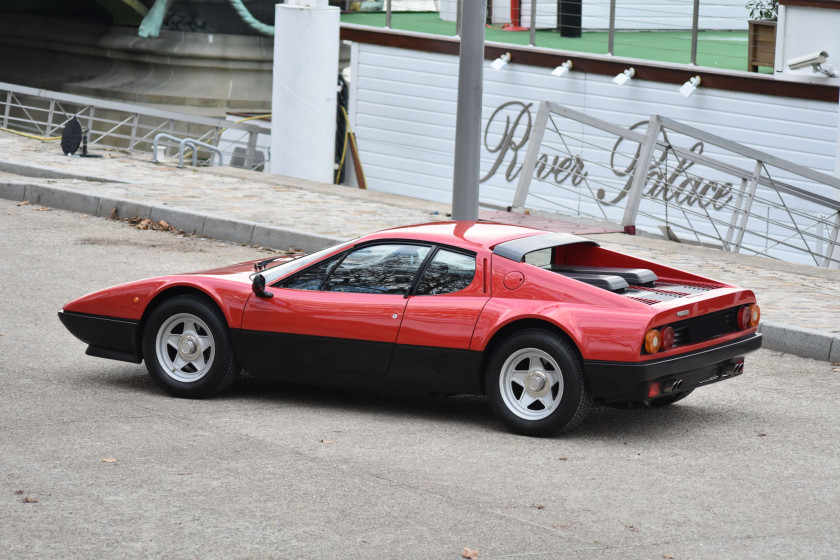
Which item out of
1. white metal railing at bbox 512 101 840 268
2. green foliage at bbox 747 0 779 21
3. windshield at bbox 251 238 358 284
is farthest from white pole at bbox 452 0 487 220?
green foliage at bbox 747 0 779 21

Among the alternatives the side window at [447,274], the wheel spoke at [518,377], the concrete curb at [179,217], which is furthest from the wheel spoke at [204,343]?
the concrete curb at [179,217]

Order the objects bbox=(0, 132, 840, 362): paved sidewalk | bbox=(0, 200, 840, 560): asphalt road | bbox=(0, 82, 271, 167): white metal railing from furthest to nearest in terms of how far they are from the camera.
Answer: bbox=(0, 82, 271, 167): white metal railing
bbox=(0, 132, 840, 362): paved sidewalk
bbox=(0, 200, 840, 560): asphalt road

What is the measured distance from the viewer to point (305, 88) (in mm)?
19859

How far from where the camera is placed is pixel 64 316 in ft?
24.6

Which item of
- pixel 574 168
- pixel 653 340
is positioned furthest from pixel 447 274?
pixel 574 168

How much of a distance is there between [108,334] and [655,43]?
13.2 meters

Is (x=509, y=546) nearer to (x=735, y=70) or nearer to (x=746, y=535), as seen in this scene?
(x=746, y=535)

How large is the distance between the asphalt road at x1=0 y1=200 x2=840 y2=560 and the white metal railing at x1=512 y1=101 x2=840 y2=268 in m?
5.32

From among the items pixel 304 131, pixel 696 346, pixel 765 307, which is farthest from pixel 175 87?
pixel 696 346

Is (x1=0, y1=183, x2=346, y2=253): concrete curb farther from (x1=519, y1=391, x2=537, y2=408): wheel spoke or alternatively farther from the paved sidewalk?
(x1=519, y1=391, x2=537, y2=408): wheel spoke

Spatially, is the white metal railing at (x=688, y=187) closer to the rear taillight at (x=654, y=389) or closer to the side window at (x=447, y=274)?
the side window at (x=447, y=274)

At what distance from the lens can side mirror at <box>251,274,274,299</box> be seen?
691cm

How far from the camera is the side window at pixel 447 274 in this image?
6613mm

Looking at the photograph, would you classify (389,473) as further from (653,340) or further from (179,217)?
(179,217)
